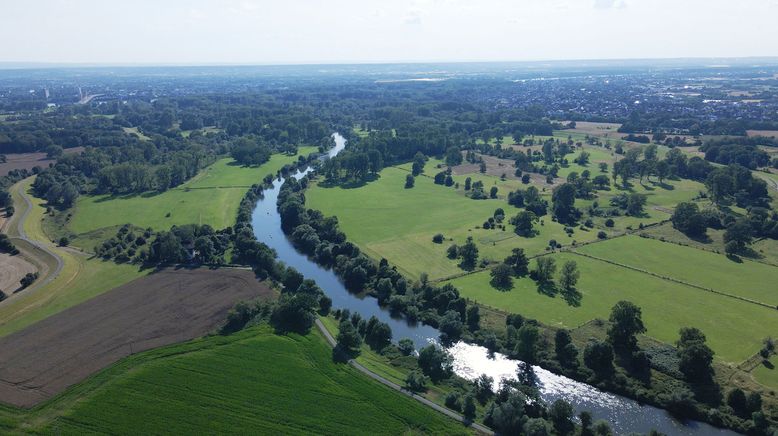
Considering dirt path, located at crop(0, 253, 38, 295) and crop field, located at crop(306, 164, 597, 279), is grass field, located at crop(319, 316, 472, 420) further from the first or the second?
dirt path, located at crop(0, 253, 38, 295)

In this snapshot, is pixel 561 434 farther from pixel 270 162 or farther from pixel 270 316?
pixel 270 162

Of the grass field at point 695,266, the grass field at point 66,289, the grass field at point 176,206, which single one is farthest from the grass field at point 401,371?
the grass field at point 176,206

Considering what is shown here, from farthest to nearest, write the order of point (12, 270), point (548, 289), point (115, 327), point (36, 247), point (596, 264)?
point (36, 247)
point (596, 264)
point (12, 270)
point (548, 289)
point (115, 327)

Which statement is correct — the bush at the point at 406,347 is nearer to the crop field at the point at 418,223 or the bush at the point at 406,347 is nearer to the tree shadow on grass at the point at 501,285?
the crop field at the point at 418,223

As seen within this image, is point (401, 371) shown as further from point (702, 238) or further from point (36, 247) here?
point (36, 247)

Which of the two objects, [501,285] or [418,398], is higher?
[501,285]

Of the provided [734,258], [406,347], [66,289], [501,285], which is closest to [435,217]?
[501,285]

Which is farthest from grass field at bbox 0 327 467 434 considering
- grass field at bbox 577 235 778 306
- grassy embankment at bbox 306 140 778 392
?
grass field at bbox 577 235 778 306
